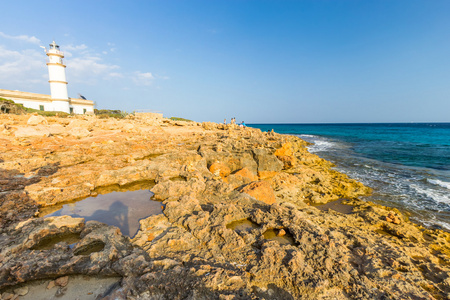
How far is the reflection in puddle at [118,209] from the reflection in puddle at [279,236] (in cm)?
274

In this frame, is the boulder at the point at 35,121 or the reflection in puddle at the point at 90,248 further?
the boulder at the point at 35,121

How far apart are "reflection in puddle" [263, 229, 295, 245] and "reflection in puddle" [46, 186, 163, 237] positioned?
8.99 ft

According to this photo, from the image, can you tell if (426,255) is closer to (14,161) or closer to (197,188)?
(197,188)

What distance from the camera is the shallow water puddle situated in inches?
177

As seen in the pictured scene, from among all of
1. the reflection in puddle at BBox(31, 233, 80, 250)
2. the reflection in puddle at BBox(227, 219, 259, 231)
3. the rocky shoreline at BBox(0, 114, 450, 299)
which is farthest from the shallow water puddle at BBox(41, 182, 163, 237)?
the reflection in puddle at BBox(227, 219, 259, 231)

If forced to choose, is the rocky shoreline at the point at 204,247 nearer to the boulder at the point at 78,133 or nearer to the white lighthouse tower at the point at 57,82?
the boulder at the point at 78,133

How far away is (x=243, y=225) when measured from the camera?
4.56 m

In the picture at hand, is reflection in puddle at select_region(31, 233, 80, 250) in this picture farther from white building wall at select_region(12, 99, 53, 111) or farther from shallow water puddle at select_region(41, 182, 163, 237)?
white building wall at select_region(12, 99, 53, 111)

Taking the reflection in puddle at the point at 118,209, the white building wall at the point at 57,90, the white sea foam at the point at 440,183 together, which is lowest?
the white sea foam at the point at 440,183

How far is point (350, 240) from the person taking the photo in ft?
14.2

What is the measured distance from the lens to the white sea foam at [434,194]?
897 cm

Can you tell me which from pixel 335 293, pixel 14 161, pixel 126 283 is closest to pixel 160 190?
pixel 126 283

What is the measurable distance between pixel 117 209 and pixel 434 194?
46.6 feet

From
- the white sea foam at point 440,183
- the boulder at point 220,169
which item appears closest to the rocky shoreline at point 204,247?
the boulder at point 220,169
